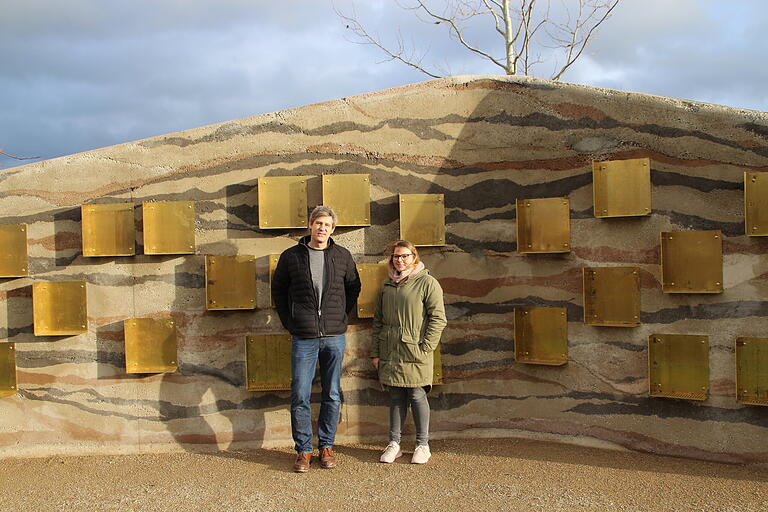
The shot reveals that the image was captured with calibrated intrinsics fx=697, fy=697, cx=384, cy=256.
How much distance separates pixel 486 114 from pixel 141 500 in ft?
10.5

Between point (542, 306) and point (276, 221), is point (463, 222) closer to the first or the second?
point (542, 306)

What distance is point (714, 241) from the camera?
4.23m

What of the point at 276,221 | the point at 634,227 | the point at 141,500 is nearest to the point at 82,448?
the point at 141,500

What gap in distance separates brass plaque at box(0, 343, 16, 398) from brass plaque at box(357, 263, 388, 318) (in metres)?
2.38

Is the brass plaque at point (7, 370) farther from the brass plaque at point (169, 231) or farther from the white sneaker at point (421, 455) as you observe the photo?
the white sneaker at point (421, 455)

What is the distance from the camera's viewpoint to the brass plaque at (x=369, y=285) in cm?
472

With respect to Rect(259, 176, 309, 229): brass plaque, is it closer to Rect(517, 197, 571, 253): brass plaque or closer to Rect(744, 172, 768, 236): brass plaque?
Rect(517, 197, 571, 253): brass plaque

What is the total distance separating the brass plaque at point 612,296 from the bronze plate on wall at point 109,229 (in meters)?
3.06

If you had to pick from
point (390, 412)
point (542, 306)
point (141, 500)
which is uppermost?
point (542, 306)

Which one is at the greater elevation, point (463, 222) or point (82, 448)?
point (463, 222)

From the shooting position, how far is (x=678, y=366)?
171 inches

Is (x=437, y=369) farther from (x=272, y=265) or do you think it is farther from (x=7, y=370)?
(x=7, y=370)

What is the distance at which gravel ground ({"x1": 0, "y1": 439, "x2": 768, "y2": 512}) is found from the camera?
11.9 ft

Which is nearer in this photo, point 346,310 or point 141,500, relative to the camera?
point 141,500
